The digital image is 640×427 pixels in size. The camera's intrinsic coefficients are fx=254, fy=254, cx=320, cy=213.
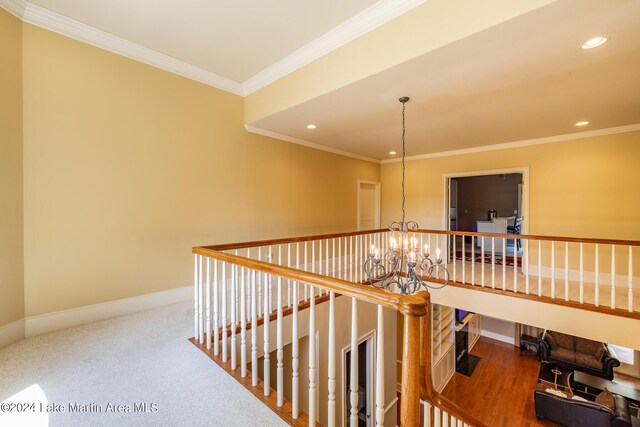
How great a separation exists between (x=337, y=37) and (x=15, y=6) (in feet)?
9.73

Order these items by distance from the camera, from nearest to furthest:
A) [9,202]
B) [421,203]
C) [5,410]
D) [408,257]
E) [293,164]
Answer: [5,410], [9,202], [408,257], [293,164], [421,203]

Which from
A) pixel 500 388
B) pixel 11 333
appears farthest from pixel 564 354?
pixel 11 333

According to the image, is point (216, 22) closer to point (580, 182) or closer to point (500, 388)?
point (580, 182)

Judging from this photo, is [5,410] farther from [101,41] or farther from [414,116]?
[414,116]

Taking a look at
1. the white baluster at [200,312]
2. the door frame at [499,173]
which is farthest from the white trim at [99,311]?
the door frame at [499,173]

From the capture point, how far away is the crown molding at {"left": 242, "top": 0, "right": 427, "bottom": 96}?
2.27 m

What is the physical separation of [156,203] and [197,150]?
2.89 feet

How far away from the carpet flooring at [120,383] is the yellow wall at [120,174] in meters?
0.65

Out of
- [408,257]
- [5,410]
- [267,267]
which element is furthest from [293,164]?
[5,410]

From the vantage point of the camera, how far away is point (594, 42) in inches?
76.6

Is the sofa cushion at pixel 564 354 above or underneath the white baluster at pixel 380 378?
underneath

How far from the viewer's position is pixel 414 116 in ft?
11.9

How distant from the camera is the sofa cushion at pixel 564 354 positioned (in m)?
5.63

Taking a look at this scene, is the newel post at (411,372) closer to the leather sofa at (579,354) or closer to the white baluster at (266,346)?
the white baluster at (266,346)
